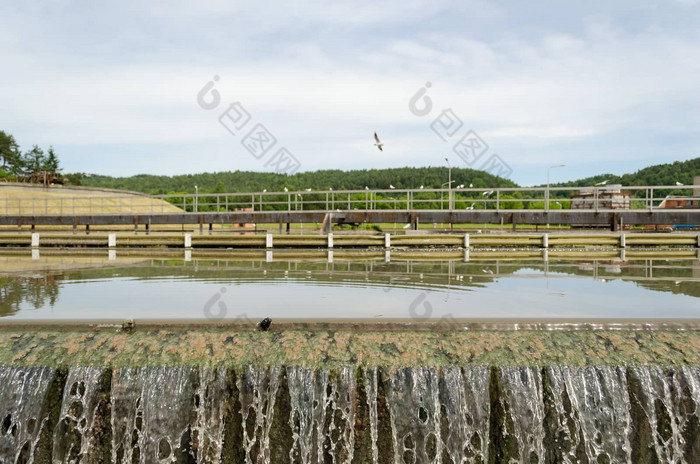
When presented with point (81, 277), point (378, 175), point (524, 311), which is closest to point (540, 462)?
point (524, 311)

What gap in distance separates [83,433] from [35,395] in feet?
2.25

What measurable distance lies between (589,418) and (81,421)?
5.48 meters

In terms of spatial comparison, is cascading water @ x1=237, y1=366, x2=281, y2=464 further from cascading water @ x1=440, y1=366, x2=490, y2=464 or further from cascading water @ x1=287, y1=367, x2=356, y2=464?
cascading water @ x1=440, y1=366, x2=490, y2=464

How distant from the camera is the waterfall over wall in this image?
548cm

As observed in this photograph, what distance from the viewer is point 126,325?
6.13m

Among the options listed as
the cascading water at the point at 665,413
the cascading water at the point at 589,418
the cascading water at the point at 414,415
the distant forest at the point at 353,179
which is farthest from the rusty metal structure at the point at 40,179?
the cascading water at the point at 665,413

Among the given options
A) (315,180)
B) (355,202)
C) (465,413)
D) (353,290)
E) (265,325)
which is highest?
(315,180)

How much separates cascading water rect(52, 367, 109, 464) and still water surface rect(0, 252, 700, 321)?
1036 millimetres

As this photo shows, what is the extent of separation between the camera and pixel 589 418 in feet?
18.1

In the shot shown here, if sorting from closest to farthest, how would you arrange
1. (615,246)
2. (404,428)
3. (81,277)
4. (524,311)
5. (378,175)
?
(404,428) < (524,311) < (81,277) < (615,246) < (378,175)

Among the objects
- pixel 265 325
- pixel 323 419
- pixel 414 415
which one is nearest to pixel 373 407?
pixel 414 415

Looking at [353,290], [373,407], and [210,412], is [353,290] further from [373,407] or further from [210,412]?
[210,412]

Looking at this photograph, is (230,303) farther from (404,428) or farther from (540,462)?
(540,462)

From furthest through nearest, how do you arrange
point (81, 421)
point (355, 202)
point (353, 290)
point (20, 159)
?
point (20, 159), point (355, 202), point (353, 290), point (81, 421)
